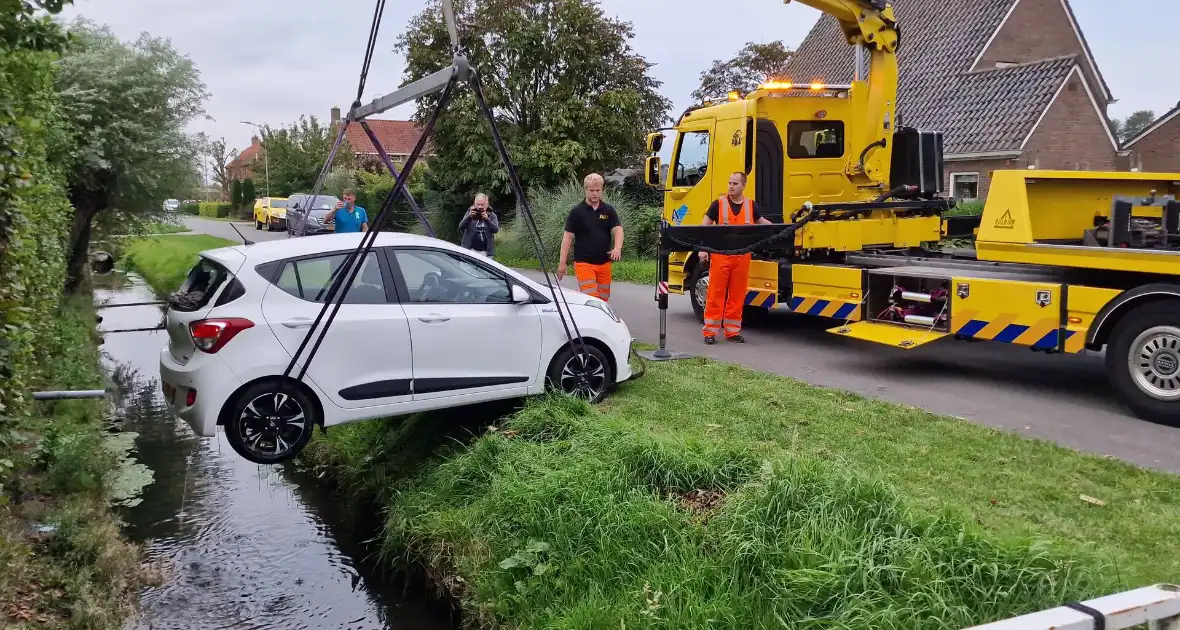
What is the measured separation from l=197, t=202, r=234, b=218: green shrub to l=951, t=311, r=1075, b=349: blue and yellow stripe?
62.4m

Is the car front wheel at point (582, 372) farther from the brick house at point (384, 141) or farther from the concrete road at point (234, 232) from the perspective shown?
the brick house at point (384, 141)

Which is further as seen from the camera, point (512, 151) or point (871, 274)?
point (512, 151)

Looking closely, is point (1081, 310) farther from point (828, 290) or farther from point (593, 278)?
point (593, 278)

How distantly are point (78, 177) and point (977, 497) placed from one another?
13.7 meters

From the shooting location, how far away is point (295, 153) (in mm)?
49719

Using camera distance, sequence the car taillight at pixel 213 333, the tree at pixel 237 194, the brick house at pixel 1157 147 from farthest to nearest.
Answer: the tree at pixel 237 194
the brick house at pixel 1157 147
the car taillight at pixel 213 333

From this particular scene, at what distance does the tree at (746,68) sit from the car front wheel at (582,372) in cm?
2876

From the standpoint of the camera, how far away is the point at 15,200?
4.96m

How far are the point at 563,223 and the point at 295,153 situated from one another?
33.4 m

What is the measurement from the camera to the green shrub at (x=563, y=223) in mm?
20609

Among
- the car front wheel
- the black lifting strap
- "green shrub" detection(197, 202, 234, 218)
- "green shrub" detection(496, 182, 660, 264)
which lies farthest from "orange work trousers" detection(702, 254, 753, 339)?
"green shrub" detection(197, 202, 234, 218)

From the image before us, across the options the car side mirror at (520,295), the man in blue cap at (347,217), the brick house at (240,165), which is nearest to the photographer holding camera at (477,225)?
the man in blue cap at (347,217)

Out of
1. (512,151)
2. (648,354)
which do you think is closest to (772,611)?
(648,354)

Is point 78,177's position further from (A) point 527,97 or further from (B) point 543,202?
(A) point 527,97
